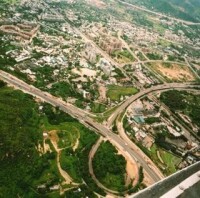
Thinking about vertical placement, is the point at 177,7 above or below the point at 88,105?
below

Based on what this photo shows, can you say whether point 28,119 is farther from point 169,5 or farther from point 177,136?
point 169,5

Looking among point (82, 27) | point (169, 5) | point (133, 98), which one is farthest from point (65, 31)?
point (169, 5)

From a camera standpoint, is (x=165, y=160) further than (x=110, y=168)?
Yes

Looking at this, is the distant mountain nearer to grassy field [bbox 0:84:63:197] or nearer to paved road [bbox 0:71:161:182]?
paved road [bbox 0:71:161:182]

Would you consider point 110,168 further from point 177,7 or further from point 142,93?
point 177,7

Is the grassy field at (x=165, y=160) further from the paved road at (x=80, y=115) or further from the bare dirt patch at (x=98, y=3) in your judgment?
the bare dirt patch at (x=98, y=3)

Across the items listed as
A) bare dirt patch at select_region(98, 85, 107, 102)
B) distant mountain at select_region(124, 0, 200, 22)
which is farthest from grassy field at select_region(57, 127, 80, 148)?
distant mountain at select_region(124, 0, 200, 22)

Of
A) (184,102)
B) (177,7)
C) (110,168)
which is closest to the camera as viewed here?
(110,168)

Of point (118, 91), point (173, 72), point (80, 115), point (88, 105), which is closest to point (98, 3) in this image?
point (173, 72)
